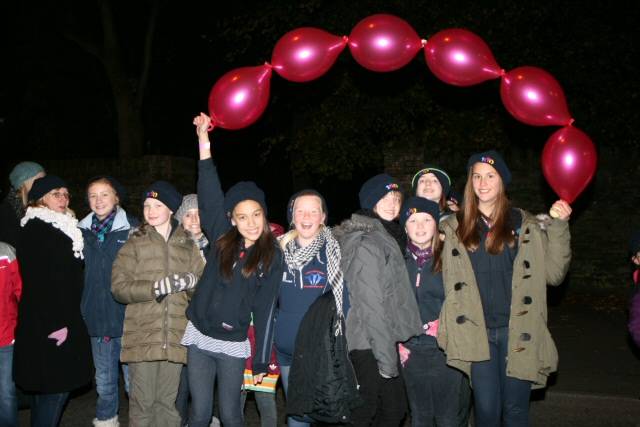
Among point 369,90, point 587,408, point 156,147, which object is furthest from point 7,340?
point 156,147

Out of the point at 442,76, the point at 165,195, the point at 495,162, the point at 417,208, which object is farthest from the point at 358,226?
the point at 442,76

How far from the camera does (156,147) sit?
58.7 feet

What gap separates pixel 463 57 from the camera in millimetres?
4988

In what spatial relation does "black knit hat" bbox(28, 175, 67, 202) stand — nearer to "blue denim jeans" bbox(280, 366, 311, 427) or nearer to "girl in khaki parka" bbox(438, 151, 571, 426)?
"blue denim jeans" bbox(280, 366, 311, 427)

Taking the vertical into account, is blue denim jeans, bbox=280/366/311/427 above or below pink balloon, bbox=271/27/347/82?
below

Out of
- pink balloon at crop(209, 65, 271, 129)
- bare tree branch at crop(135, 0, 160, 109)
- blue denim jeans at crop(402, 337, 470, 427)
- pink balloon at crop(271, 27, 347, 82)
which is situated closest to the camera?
blue denim jeans at crop(402, 337, 470, 427)

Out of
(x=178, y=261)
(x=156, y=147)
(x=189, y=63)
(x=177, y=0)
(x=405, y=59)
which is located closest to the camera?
(x=178, y=261)

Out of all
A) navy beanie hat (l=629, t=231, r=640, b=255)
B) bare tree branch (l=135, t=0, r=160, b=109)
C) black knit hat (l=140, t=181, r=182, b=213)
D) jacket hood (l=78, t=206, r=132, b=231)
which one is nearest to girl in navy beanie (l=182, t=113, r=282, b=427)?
black knit hat (l=140, t=181, r=182, b=213)

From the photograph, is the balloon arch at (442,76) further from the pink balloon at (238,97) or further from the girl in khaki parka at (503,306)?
the girl in khaki parka at (503,306)

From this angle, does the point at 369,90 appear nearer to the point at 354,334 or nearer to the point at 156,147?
the point at 354,334

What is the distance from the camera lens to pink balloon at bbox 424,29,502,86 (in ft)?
16.4

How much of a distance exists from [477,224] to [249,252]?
1.59 meters

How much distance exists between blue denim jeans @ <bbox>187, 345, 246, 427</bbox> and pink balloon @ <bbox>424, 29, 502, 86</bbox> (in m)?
3.06

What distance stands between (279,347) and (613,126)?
6.95 meters
